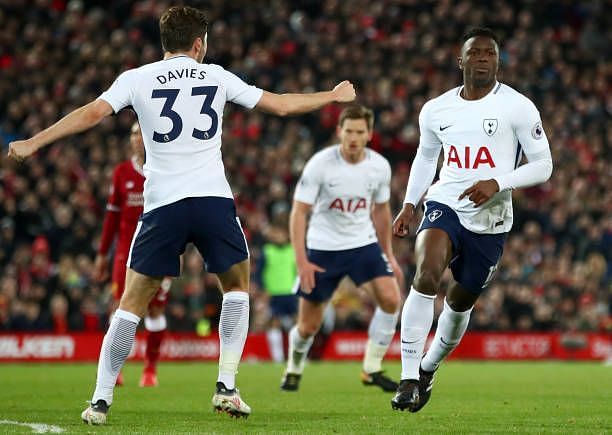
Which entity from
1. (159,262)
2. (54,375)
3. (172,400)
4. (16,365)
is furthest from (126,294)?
(16,365)

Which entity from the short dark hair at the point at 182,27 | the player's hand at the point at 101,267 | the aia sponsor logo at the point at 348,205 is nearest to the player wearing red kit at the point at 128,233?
the player's hand at the point at 101,267

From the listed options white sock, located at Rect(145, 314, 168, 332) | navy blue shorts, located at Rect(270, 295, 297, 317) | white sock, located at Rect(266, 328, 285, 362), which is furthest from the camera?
white sock, located at Rect(266, 328, 285, 362)

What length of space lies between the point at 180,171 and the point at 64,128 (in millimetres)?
808

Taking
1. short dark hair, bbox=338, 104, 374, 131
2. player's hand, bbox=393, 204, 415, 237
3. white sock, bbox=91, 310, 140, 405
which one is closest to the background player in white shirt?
player's hand, bbox=393, 204, 415, 237

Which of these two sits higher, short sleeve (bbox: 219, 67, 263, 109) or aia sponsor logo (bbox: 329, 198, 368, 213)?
short sleeve (bbox: 219, 67, 263, 109)

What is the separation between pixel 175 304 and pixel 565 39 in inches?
495

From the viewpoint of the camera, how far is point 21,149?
693cm

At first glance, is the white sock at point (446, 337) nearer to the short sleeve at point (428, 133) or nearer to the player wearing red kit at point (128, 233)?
the short sleeve at point (428, 133)

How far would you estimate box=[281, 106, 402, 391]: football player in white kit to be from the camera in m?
11.8

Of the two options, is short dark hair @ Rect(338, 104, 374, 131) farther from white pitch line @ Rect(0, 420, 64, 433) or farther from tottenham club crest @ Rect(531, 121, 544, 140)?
white pitch line @ Rect(0, 420, 64, 433)

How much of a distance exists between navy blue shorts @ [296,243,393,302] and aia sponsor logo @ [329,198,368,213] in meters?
0.40

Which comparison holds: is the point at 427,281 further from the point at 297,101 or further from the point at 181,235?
the point at 181,235

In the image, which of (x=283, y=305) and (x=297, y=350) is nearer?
(x=297, y=350)

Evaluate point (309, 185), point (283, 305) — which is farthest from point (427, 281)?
point (283, 305)
